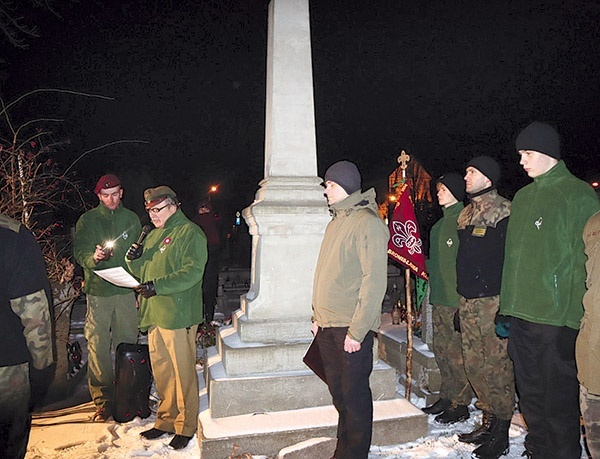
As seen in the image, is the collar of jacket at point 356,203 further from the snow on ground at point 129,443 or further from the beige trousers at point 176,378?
the snow on ground at point 129,443

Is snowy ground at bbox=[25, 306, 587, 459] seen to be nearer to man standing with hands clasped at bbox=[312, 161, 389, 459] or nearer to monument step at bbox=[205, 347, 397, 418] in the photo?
monument step at bbox=[205, 347, 397, 418]

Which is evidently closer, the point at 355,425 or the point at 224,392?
the point at 355,425

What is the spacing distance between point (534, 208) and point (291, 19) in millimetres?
3043

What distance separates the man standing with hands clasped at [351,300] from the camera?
2930 millimetres

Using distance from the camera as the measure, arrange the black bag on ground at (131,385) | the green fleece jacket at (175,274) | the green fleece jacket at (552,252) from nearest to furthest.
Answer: the green fleece jacket at (552,252) < the green fleece jacket at (175,274) < the black bag on ground at (131,385)

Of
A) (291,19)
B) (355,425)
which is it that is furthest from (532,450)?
(291,19)

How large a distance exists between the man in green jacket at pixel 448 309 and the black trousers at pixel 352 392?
1.49 meters

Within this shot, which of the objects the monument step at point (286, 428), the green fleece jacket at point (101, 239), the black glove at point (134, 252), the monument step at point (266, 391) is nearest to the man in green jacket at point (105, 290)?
the green fleece jacket at point (101, 239)

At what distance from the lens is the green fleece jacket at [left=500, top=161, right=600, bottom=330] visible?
283 cm

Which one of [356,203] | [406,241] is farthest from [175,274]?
[406,241]

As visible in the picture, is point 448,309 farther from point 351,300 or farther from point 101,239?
point 101,239

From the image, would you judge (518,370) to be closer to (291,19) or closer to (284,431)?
(284,431)

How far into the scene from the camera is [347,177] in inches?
126

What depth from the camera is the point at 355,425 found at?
3.05 meters
